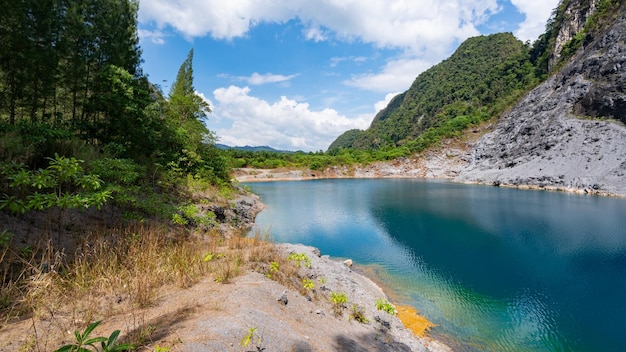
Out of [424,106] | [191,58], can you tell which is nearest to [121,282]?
[191,58]

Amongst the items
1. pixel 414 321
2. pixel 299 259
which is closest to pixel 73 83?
pixel 299 259

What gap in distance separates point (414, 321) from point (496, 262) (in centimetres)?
926

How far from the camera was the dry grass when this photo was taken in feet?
12.0

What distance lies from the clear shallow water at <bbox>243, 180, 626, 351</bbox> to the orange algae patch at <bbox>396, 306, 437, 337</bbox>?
384mm

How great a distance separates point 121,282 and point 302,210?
26.5 m

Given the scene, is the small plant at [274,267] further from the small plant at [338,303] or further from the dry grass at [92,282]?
the small plant at [338,303]

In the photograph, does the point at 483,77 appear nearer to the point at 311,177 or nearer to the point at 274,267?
the point at 311,177

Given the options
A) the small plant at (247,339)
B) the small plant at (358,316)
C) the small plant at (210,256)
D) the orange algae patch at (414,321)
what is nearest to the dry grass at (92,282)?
the small plant at (210,256)

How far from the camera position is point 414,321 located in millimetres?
9938

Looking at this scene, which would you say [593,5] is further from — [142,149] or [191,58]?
[142,149]

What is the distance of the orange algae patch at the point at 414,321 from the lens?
30.8 ft

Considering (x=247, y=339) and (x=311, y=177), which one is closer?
(x=247, y=339)

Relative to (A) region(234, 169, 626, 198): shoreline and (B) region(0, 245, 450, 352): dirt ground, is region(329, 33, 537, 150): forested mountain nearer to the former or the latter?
(A) region(234, 169, 626, 198): shoreline

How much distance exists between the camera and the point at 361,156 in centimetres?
9944
